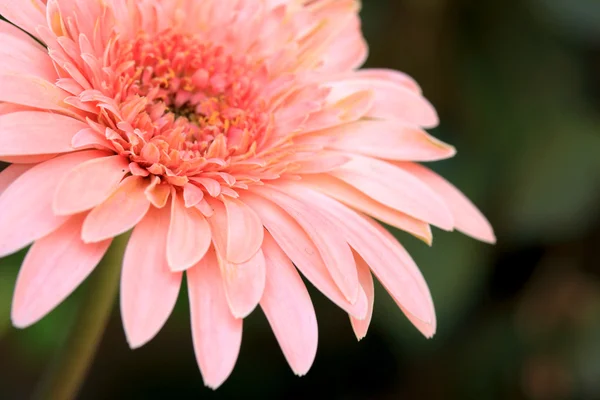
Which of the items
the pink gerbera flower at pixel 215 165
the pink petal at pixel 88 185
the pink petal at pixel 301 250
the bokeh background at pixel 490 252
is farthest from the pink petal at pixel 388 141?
the bokeh background at pixel 490 252

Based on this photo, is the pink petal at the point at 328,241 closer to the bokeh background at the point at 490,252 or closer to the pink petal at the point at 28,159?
the pink petal at the point at 28,159

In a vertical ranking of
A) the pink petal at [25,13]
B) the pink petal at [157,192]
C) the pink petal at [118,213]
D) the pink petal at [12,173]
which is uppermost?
the pink petal at [25,13]

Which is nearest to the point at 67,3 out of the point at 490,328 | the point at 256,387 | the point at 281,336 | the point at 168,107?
the point at 168,107

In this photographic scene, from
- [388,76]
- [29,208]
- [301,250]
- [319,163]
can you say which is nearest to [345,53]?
[388,76]

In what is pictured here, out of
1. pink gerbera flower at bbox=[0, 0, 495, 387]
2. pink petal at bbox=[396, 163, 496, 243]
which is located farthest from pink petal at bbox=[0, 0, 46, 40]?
pink petal at bbox=[396, 163, 496, 243]

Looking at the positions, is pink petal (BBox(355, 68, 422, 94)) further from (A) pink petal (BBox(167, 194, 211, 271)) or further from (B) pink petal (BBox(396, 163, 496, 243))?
(A) pink petal (BBox(167, 194, 211, 271))

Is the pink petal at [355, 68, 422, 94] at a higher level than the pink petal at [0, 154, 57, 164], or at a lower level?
lower

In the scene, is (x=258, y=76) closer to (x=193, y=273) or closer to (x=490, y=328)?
(x=193, y=273)

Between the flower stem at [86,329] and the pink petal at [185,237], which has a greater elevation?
the pink petal at [185,237]
